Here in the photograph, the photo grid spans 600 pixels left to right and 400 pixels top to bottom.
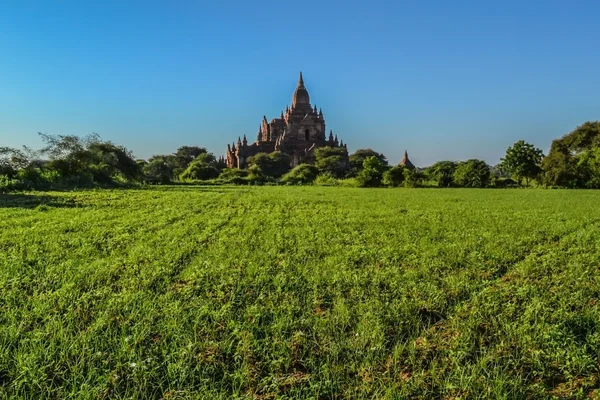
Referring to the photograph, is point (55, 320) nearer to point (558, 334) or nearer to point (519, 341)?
point (519, 341)

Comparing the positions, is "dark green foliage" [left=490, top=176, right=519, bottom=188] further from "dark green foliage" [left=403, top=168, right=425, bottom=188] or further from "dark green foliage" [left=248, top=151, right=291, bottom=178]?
"dark green foliage" [left=248, top=151, right=291, bottom=178]

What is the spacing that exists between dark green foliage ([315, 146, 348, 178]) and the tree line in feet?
0.49

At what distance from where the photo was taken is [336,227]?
9.29 m

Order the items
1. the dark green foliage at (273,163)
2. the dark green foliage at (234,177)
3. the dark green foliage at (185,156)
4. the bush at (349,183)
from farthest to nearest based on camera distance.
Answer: the dark green foliage at (185,156), the dark green foliage at (273,163), the dark green foliage at (234,177), the bush at (349,183)

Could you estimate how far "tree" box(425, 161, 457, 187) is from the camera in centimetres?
5046

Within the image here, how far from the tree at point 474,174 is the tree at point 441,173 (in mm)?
1737

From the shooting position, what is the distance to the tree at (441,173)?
166 ft

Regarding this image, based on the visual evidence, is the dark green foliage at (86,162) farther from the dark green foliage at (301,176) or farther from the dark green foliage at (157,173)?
the dark green foliage at (301,176)

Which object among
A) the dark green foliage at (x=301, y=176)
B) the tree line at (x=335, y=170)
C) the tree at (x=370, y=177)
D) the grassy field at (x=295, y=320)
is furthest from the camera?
the dark green foliage at (x=301, y=176)

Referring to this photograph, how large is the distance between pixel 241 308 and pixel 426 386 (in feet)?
5.89

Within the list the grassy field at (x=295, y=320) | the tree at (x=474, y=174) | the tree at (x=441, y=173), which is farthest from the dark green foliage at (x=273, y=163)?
the grassy field at (x=295, y=320)

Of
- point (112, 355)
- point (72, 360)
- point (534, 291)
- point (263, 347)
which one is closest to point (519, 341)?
point (534, 291)

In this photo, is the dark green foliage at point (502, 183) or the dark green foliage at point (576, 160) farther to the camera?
the dark green foliage at point (502, 183)

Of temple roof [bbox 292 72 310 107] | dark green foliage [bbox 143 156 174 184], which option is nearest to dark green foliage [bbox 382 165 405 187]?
dark green foliage [bbox 143 156 174 184]
